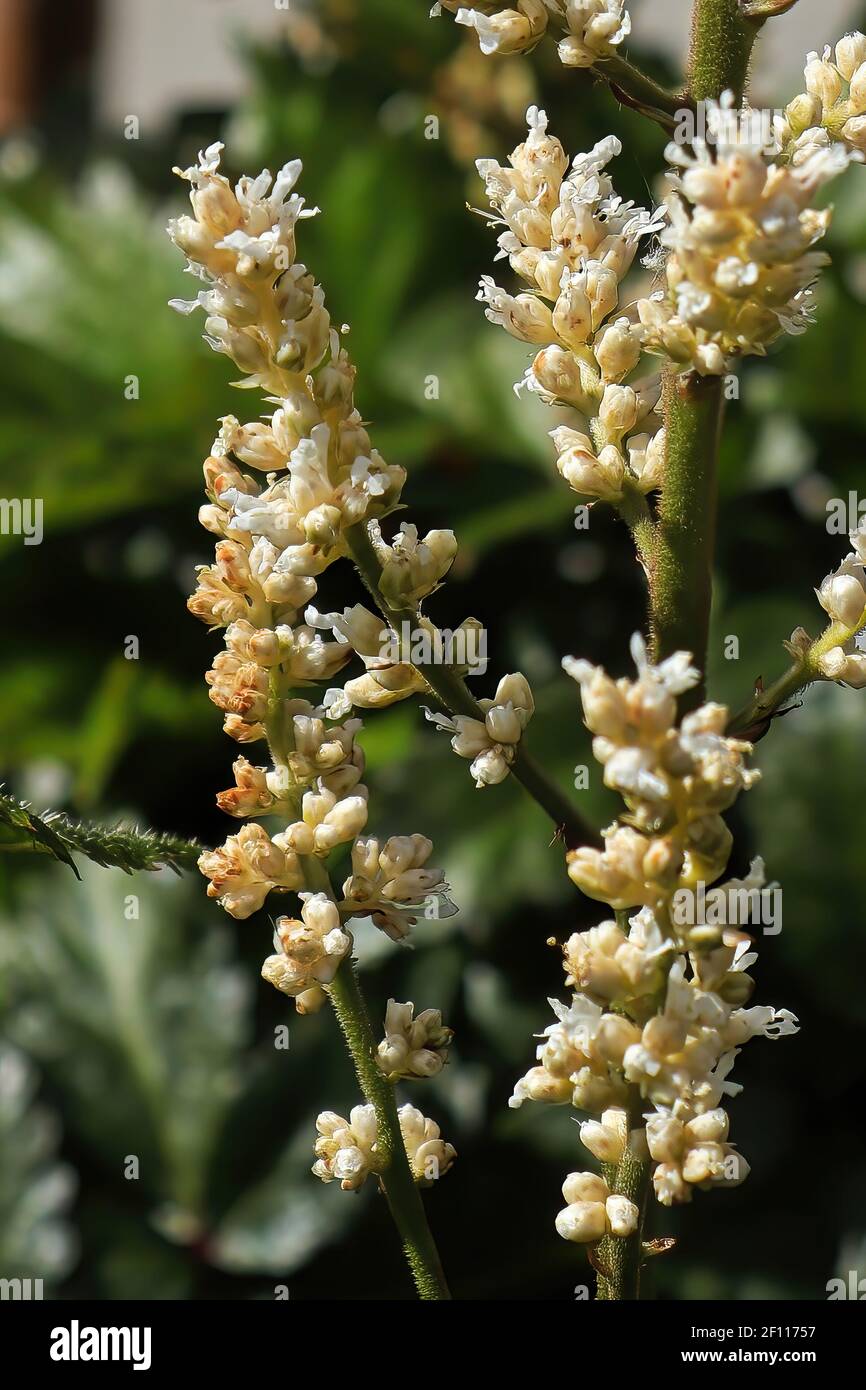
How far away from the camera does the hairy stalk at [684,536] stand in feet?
1.38

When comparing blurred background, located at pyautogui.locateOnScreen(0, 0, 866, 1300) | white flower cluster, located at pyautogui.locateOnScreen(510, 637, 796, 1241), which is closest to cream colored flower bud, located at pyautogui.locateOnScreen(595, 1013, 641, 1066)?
white flower cluster, located at pyautogui.locateOnScreen(510, 637, 796, 1241)

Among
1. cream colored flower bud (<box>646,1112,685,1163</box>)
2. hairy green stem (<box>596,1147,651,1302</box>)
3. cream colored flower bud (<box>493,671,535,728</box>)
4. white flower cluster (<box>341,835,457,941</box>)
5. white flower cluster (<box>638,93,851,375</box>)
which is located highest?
white flower cluster (<box>638,93,851,375</box>)

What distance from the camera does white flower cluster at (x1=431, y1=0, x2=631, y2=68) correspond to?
1.37 ft

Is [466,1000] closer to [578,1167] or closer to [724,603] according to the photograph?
[578,1167]

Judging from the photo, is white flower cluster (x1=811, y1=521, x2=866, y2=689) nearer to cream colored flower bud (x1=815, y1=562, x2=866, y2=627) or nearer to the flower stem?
cream colored flower bud (x1=815, y1=562, x2=866, y2=627)

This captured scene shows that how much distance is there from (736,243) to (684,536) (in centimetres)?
9

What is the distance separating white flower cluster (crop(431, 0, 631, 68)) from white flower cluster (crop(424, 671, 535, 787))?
0.59ft

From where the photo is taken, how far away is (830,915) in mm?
1031

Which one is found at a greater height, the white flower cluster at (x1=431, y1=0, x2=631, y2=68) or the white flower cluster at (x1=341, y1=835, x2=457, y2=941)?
the white flower cluster at (x1=431, y1=0, x2=631, y2=68)

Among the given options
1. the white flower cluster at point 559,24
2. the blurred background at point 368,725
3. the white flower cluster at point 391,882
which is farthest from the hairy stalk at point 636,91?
the blurred background at point 368,725

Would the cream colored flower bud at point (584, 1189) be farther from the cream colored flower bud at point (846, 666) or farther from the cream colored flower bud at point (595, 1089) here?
the cream colored flower bud at point (846, 666)

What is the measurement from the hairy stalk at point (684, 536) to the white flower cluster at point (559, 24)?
96 mm

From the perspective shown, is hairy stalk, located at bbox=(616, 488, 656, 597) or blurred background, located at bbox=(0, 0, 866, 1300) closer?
hairy stalk, located at bbox=(616, 488, 656, 597)

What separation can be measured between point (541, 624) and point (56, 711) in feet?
1.30
